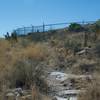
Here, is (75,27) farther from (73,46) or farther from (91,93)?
(91,93)

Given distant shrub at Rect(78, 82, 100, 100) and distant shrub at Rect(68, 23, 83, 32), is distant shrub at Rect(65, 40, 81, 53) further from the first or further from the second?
distant shrub at Rect(68, 23, 83, 32)

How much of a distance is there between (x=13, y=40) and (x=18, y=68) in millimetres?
16667

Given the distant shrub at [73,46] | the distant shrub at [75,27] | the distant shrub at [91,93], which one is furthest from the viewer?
the distant shrub at [75,27]

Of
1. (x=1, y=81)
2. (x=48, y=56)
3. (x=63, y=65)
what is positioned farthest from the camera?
(x=48, y=56)

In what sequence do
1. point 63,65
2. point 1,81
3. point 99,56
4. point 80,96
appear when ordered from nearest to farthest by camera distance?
point 80,96, point 1,81, point 63,65, point 99,56

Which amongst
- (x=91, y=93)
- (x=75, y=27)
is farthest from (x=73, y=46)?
(x=75, y=27)

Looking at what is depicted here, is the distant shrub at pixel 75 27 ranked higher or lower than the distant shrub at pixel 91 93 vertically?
higher

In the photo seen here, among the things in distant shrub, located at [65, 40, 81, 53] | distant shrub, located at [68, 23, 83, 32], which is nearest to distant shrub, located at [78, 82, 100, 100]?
distant shrub, located at [65, 40, 81, 53]

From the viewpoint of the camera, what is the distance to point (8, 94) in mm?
9156

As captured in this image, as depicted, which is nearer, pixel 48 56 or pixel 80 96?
pixel 80 96

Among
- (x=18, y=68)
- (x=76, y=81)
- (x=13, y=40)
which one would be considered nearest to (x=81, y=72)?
(x=76, y=81)

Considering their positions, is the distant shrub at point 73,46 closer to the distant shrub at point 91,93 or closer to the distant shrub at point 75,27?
the distant shrub at point 91,93

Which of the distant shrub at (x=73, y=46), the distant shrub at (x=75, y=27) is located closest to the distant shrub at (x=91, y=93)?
the distant shrub at (x=73, y=46)

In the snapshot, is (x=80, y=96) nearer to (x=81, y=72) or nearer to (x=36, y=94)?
(x=36, y=94)
